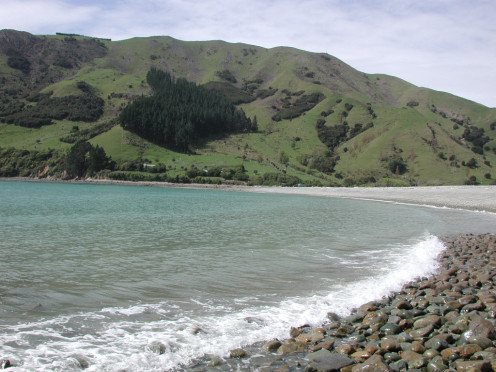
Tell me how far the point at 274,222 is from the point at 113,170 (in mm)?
83891

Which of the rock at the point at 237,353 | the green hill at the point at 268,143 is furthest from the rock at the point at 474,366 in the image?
the green hill at the point at 268,143

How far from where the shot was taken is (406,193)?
61.0 metres

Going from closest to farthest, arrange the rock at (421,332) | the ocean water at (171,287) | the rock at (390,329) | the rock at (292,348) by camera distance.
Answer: the rock at (292,348), the ocean water at (171,287), the rock at (421,332), the rock at (390,329)

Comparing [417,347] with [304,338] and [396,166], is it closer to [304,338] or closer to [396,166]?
[304,338]

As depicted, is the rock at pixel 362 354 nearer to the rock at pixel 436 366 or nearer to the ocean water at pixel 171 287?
the rock at pixel 436 366

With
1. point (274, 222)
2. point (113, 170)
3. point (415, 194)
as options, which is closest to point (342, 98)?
point (113, 170)

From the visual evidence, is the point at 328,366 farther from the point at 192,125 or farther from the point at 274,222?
the point at 192,125

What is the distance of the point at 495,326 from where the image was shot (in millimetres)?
6906

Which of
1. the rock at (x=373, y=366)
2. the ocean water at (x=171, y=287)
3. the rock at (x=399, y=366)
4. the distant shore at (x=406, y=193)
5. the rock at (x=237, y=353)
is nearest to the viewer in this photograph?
the rock at (x=373, y=366)

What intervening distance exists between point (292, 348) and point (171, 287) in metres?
4.56

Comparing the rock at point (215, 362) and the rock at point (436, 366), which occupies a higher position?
the rock at point (436, 366)

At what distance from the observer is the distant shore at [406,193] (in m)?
45.5

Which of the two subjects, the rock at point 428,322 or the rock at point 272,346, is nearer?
the rock at point 272,346

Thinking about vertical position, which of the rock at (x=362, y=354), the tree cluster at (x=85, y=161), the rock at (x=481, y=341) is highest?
the tree cluster at (x=85, y=161)
